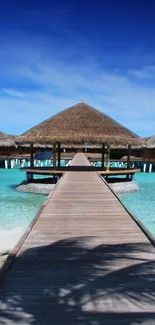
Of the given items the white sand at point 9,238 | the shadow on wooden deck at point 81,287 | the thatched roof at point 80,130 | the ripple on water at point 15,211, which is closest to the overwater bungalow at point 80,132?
the thatched roof at point 80,130

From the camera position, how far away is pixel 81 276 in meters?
2.76

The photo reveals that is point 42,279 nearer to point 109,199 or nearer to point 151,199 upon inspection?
point 109,199

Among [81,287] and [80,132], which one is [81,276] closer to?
[81,287]

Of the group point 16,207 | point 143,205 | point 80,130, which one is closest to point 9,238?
point 16,207

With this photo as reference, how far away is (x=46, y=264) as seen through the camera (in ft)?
10.1

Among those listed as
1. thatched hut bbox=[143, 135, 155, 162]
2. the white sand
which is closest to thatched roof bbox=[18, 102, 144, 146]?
the white sand

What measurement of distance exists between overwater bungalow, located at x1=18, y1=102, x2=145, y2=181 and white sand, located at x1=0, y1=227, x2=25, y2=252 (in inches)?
246

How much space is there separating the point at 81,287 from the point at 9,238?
4108mm

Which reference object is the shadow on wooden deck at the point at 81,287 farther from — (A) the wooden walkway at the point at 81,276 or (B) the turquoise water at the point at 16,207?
(B) the turquoise water at the point at 16,207

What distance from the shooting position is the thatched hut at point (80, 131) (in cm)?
1298

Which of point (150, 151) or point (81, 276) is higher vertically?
point (150, 151)

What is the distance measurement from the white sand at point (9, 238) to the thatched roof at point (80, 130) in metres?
6.63

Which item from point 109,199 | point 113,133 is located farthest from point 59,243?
point 113,133

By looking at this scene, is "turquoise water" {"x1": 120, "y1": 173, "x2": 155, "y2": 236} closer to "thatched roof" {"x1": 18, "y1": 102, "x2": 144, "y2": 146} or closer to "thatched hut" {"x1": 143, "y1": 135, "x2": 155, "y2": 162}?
"thatched roof" {"x1": 18, "y1": 102, "x2": 144, "y2": 146}
